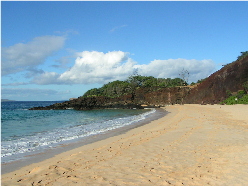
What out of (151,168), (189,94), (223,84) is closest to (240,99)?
(223,84)

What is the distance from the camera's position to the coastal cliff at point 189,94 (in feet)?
135

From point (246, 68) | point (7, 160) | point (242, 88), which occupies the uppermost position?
point (246, 68)

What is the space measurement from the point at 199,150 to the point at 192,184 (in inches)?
122

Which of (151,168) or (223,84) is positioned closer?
(151,168)

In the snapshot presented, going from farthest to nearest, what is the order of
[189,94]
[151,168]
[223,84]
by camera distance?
[189,94]
[223,84]
[151,168]

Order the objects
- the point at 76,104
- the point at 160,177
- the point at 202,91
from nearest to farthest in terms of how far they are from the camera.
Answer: the point at 160,177 → the point at 202,91 → the point at 76,104

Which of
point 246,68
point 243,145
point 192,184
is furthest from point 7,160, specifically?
point 246,68

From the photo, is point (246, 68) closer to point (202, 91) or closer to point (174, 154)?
point (202, 91)

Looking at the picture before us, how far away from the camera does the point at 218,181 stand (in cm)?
459

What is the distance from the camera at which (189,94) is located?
5612cm

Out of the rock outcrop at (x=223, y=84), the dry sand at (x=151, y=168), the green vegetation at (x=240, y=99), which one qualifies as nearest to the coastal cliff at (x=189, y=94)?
the rock outcrop at (x=223, y=84)

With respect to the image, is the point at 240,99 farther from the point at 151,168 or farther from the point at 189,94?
the point at 151,168

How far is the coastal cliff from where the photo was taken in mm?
41062

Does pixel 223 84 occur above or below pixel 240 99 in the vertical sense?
above
